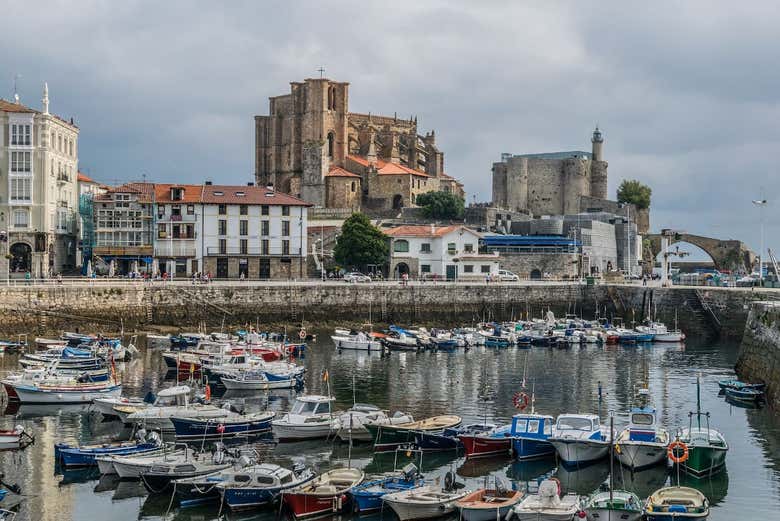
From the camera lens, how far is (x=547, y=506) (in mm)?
28328

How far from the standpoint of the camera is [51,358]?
53656 mm

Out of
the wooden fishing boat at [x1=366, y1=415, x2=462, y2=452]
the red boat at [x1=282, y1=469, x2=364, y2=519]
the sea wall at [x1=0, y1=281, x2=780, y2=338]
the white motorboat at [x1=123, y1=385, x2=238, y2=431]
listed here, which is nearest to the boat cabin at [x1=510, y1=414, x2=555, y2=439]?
the wooden fishing boat at [x1=366, y1=415, x2=462, y2=452]

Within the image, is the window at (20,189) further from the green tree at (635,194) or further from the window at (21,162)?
the green tree at (635,194)

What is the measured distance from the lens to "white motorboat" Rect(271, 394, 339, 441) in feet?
127

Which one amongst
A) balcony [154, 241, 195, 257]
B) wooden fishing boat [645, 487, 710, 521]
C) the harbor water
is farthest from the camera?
balcony [154, 241, 195, 257]

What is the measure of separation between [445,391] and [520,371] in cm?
838

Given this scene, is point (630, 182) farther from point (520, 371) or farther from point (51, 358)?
point (51, 358)

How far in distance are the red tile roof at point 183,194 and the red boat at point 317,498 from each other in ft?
198

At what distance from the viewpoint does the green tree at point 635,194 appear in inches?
5610

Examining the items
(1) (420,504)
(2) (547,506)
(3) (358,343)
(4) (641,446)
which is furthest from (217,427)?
(3) (358,343)

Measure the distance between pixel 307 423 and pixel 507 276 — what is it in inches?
2331

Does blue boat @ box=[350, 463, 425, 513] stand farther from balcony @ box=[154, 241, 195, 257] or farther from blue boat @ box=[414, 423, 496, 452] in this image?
balcony @ box=[154, 241, 195, 257]

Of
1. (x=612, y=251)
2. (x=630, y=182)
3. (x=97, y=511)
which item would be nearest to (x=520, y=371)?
(x=97, y=511)

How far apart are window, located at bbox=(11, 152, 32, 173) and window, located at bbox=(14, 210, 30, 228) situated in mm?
3214
